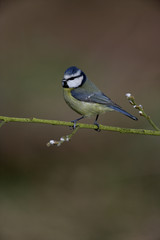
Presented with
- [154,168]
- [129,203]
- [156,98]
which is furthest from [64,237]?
[156,98]

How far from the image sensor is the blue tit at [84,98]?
1977 mm

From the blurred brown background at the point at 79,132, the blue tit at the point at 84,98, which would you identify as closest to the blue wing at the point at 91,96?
the blue tit at the point at 84,98

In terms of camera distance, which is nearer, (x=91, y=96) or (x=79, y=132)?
(x=91, y=96)

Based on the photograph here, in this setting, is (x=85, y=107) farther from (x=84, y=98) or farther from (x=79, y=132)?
(x=79, y=132)

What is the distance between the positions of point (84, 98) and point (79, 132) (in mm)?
1900

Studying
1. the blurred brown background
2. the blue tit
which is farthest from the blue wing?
the blurred brown background

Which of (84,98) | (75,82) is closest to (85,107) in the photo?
(84,98)

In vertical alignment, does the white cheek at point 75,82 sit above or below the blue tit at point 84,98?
above

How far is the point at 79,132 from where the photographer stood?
391 cm

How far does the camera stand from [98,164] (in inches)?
143

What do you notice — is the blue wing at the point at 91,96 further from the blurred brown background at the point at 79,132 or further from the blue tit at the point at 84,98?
the blurred brown background at the point at 79,132

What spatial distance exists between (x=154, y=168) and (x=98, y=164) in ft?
1.95

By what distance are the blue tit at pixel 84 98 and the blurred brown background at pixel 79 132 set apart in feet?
4.93

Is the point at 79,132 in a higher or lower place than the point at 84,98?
higher
